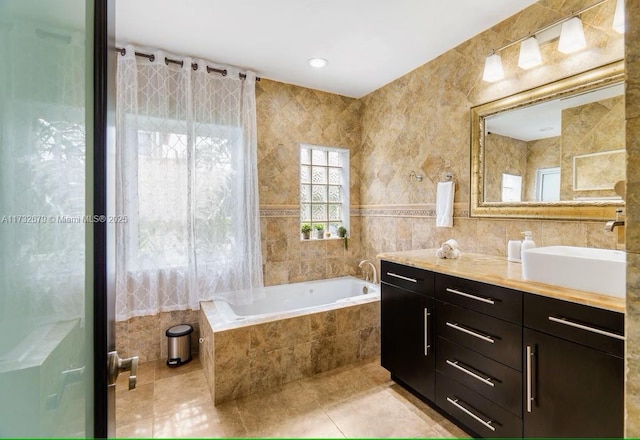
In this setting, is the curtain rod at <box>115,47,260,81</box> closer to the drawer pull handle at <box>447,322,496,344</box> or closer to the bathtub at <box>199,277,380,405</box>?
the bathtub at <box>199,277,380,405</box>

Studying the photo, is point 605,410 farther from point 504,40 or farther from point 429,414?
→ point 504,40

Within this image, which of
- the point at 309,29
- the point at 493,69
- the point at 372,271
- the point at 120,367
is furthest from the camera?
the point at 372,271

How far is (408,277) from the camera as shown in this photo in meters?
2.06

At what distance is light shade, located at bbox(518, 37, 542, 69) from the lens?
6.17 ft

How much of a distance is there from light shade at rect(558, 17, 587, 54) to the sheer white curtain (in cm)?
236

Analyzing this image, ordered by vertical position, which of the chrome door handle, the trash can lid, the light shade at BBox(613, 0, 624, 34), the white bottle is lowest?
the trash can lid

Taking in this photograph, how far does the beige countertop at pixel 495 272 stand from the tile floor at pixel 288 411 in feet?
3.16

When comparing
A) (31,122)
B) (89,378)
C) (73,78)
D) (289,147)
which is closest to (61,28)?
(73,78)

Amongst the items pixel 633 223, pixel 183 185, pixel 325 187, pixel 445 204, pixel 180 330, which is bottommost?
pixel 180 330

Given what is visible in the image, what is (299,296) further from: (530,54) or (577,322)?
(530,54)

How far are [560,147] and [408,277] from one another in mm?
1267

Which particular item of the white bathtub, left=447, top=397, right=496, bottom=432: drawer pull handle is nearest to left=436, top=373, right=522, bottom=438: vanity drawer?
left=447, top=397, right=496, bottom=432: drawer pull handle

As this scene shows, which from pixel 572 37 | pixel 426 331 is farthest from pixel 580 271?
pixel 572 37

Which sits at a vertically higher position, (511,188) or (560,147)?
(560,147)
